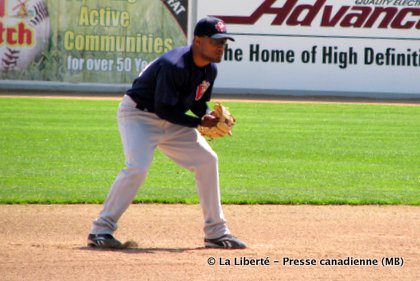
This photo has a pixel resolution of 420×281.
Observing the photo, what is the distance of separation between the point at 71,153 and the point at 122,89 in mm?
14577

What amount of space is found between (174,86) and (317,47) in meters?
22.6

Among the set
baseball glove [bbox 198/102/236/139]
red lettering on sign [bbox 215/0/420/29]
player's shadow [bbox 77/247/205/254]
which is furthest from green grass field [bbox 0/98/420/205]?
red lettering on sign [bbox 215/0/420/29]

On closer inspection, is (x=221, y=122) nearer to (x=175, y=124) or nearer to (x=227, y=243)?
(x=175, y=124)

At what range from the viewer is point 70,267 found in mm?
6203

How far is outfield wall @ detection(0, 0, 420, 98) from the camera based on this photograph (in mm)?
27828

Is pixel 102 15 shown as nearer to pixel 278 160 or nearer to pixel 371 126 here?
pixel 371 126

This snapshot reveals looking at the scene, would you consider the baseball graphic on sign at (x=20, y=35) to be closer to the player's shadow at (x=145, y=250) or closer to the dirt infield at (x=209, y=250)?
the dirt infield at (x=209, y=250)

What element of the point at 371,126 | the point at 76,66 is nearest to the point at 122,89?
the point at 76,66

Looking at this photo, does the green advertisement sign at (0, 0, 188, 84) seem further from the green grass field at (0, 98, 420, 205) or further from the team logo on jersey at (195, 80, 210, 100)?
the team logo on jersey at (195, 80, 210, 100)

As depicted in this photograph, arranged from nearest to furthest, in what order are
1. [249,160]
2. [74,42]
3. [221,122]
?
[221,122] < [249,160] < [74,42]

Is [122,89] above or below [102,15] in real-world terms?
below

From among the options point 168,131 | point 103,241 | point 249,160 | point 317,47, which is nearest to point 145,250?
point 103,241

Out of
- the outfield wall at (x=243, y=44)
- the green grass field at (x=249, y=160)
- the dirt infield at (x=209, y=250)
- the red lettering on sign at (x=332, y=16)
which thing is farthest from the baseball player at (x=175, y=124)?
the red lettering on sign at (x=332, y=16)

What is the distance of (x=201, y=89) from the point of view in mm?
6730
